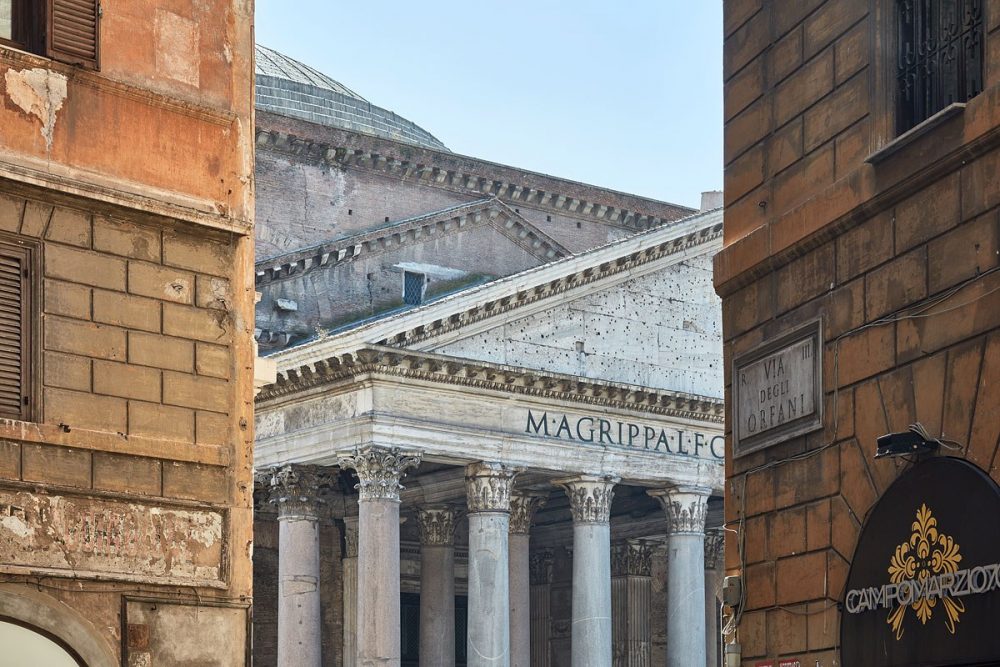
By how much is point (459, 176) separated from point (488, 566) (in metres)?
11.2

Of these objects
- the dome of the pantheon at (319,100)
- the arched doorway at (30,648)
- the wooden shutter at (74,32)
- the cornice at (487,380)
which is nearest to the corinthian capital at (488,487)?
the cornice at (487,380)

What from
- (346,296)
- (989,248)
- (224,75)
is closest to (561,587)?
(346,296)

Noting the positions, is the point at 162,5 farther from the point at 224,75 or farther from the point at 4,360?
the point at 4,360

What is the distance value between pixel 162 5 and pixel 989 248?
527 cm

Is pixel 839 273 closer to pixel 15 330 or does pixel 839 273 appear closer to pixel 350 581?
pixel 15 330

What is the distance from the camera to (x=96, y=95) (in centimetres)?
1113

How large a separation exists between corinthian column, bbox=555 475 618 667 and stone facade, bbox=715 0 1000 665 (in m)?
14.7

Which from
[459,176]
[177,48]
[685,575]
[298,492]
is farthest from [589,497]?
[177,48]

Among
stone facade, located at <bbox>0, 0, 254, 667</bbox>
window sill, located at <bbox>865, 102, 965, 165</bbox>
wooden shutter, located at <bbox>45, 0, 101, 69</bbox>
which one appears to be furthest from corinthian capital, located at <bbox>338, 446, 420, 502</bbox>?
window sill, located at <bbox>865, 102, 965, 165</bbox>

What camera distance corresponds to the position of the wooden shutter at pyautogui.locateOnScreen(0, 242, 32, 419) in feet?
34.6

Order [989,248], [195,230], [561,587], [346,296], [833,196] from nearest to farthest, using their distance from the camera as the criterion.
Answer: [989,248]
[833,196]
[195,230]
[346,296]
[561,587]

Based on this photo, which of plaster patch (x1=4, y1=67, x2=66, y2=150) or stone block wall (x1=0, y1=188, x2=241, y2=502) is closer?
stone block wall (x1=0, y1=188, x2=241, y2=502)

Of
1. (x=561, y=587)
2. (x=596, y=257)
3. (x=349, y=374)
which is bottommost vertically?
(x=561, y=587)

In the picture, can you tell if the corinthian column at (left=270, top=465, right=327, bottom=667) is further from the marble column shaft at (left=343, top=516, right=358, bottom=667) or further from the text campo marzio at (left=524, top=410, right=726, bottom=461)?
the marble column shaft at (left=343, top=516, right=358, bottom=667)
